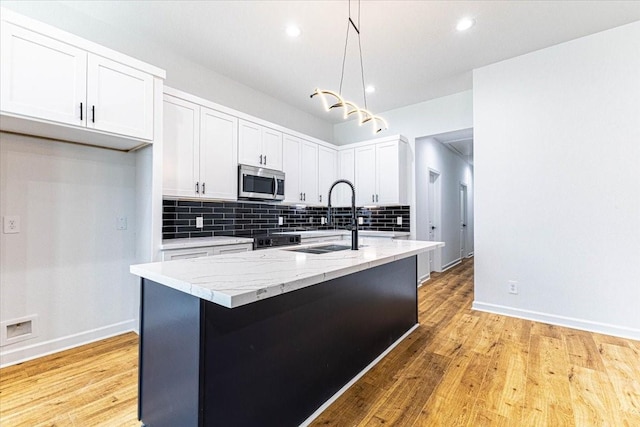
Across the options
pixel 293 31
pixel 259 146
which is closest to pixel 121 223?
pixel 259 146

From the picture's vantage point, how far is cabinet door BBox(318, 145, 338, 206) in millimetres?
4777

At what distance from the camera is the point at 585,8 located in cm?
249

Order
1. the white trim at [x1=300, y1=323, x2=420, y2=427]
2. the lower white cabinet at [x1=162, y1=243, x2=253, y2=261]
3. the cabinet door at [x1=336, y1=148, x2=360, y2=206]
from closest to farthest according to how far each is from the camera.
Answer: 1. the white trim at [x1=300, y1=323, x2=420, y2=427]
2. the lower white cabinet at [x1=162, y1=243, x2=253, y2=261]
3. the cabinet door at [x1=336, y1=148, x2=360, y2=206]

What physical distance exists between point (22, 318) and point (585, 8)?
5306 mm

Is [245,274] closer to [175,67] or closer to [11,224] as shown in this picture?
[11,224]

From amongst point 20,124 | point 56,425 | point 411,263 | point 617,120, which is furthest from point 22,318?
point 617,120

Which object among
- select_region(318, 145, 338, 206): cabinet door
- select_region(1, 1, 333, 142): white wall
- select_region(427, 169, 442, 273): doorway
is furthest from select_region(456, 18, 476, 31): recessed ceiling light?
select_region(427, 169, 442, 273): doorway

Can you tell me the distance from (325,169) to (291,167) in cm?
80

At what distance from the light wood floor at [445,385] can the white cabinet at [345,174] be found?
9.09ft

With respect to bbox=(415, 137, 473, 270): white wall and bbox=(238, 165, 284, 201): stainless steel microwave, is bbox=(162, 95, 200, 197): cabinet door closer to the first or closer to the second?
bbox=(238, 165, 284, 201): stainless steel microwave

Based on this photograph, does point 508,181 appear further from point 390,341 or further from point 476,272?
point 390,341

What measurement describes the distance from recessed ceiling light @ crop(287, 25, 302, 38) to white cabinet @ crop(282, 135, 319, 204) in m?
1.46

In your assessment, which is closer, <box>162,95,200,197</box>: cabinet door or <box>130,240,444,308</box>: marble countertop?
<box>130,240,444,308</box>: marble countertop

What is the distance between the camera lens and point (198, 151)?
3074 millimetres
